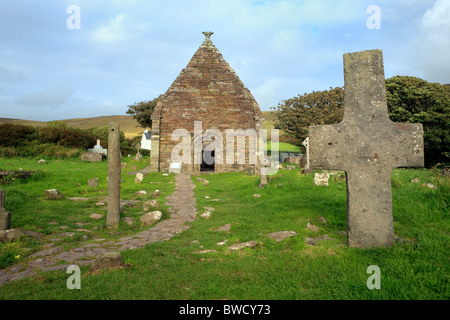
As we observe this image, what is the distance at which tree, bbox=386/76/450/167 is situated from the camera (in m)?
18.6

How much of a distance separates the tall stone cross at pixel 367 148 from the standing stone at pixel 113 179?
4.60m

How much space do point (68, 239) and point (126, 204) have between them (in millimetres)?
3032

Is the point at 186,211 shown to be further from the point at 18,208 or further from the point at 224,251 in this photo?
the point at 18,208

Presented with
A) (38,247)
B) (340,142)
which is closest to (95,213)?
(38,247)

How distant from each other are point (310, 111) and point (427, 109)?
15347 mm

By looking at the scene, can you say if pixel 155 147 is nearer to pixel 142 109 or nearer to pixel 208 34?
pixel 208 34

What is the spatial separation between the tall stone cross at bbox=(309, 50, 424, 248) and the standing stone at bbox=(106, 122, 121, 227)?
460cm

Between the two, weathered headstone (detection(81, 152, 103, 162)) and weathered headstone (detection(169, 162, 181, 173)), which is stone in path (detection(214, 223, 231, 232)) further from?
weathered headstone (detection(81, 152, 103, 162))

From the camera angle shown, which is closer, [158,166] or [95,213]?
[95,213]

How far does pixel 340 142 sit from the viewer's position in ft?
13.3

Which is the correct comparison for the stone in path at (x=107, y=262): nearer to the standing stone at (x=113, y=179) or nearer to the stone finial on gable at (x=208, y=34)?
the standing stone at (x=113, y=179)

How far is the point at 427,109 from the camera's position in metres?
20.0

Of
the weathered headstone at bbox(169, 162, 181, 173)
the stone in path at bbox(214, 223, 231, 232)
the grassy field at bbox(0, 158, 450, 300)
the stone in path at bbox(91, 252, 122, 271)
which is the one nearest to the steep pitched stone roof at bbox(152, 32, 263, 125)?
the weathered headstone at bbox(169, 162, 181, 173)

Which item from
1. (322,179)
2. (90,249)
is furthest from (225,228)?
(322,179)
